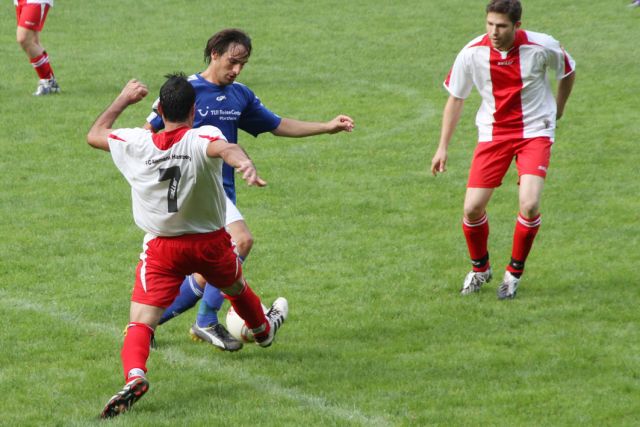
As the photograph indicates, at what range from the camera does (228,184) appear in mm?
8320

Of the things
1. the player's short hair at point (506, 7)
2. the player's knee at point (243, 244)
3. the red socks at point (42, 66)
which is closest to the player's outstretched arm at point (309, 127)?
the player's knee at point (243, 244)

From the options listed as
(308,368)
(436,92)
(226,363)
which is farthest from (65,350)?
(436,92)

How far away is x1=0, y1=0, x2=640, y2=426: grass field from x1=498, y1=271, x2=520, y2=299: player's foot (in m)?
0.13

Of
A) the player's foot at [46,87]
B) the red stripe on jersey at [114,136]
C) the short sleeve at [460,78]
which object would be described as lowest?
the player's foot at [46,87]

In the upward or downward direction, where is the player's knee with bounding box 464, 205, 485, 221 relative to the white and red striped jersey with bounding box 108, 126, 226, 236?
downward

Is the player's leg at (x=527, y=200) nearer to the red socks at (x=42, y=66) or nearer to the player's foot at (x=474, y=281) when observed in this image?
the player's foot at (x=474, y=281)

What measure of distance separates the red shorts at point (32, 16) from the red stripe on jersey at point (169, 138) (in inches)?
436

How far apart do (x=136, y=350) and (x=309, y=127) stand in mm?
2363

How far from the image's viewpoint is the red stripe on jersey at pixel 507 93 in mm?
9070

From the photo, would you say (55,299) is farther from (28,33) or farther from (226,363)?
(28,33)

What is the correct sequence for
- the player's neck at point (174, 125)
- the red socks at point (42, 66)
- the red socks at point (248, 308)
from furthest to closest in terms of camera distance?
the red socks at point (42, 66) → the red socks at point (248, 308) → the player's neck at point (174, 125)

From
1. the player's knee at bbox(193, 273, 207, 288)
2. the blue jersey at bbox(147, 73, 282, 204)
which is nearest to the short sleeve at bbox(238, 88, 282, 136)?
the blue jersey at bbox(147, 73, 282, 204)

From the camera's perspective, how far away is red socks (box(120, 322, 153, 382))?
6570 mm

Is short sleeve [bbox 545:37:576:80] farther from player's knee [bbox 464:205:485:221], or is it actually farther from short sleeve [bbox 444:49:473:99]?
player's knee [bbox 464:205:485:221]
